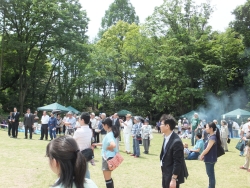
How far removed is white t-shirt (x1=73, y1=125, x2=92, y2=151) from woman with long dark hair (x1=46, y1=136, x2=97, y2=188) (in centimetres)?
347

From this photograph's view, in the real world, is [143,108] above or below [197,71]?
below

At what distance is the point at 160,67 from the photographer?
35250 millimetres

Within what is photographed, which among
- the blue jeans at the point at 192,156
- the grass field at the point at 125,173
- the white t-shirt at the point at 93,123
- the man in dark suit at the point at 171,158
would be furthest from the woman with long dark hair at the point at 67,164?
the white t-shirt at the point at 93,123

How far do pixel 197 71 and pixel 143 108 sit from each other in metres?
9.13

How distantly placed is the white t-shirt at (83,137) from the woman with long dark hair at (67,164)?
3474 mm

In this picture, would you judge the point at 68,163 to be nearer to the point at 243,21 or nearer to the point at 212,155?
the point at 212,155

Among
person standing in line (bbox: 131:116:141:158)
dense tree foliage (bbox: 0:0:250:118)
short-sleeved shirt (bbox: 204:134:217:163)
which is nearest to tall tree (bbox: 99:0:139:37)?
dense tree foliage (bbox: 0:0:250:118)

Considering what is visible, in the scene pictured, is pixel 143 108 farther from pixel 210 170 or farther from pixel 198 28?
pixel 210 170

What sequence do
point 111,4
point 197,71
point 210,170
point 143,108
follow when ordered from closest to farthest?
1. point 210,170
2. point 197,71
3. point 143,108
4. point 111,4

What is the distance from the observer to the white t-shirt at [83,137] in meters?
5.38

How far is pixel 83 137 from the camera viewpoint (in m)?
5.39

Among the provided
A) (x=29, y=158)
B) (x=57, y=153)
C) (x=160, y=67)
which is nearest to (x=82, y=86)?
(x=160, y=67)

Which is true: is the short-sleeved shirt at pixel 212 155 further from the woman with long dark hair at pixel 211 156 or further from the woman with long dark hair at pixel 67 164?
the woman with long dark hair at pixel 67 164

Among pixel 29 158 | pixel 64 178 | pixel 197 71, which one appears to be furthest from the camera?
pixel 197 71
